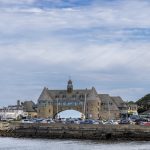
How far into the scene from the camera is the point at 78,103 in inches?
6334

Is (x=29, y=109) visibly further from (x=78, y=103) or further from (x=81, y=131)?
(x=81, y=131)

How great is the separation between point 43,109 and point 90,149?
97.8m

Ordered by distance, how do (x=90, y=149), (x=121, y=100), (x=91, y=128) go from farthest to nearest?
(x=121, y=100), (x=91, y=128), (x=90, y=149)

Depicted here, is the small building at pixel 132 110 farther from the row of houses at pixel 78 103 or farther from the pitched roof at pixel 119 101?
the row of houses at pixel 78 103

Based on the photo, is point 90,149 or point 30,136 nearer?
point 90,149

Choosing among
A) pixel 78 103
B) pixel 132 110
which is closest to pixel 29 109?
pixel 78 103

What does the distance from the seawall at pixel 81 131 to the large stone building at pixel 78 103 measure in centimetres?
5787

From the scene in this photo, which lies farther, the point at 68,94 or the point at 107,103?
the point at 107,103

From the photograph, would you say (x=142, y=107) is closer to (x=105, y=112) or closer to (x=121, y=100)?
(x=121, y=100)

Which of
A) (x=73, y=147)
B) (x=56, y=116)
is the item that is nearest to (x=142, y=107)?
(x=56, y=116)

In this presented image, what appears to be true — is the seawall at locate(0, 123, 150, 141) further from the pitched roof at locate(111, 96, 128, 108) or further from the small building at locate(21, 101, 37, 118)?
the small building at locate(21, 101, 37, 118)

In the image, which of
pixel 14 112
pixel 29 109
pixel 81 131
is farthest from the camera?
pixel 14 112

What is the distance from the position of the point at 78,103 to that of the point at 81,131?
230 ft

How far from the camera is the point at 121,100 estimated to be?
580 feet
